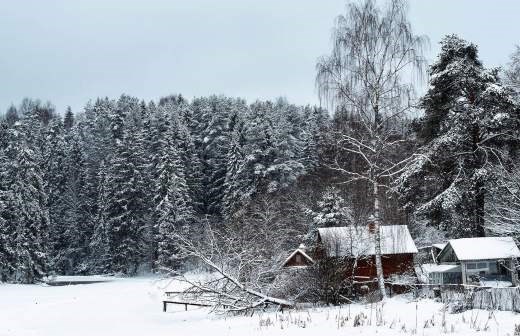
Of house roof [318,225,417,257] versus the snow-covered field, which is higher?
house roof [318,225,417,257]

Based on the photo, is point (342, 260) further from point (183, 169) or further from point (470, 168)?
point (183, 169)

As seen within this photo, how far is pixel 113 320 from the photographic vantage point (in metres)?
23.4

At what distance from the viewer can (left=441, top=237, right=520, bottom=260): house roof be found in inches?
1065

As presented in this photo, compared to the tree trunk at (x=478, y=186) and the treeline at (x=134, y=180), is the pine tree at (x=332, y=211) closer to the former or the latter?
the treeline at (x=134, y=180)

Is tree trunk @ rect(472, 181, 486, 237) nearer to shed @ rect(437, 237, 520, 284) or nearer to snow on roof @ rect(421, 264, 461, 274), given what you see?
shed @ rect(437, 237, 520, 284)

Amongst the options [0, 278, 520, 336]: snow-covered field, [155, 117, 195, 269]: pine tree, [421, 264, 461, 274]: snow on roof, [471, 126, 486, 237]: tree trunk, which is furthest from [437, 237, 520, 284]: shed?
[155, 117, 195, 269]: pine tree

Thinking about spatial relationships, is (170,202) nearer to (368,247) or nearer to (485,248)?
(368,247)

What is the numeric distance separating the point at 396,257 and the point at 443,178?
5.94 m

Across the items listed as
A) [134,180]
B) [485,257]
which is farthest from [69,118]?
[485,257]

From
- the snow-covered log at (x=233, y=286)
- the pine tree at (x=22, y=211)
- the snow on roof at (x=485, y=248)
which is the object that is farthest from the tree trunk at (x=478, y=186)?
the pine tree at (x=22, y=211)

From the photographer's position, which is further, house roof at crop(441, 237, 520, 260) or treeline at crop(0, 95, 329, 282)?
treeline at crop(0, 95, 329, 282)

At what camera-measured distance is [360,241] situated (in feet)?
98.0

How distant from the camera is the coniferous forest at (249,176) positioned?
94.4 ft

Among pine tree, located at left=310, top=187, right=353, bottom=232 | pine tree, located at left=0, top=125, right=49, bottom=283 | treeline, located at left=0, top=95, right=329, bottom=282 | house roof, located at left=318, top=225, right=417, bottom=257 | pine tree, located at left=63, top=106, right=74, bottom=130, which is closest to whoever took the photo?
house roof, located at left=318, top=225, right=417, bottom=257
